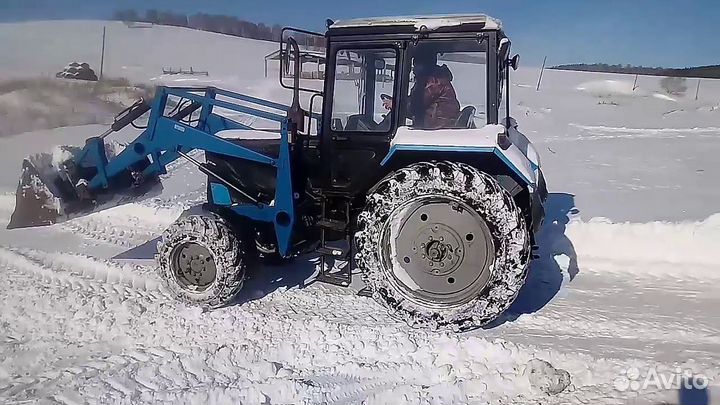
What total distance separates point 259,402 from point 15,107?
37.0ft

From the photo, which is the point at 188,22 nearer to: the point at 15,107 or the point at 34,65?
the point at 34,65

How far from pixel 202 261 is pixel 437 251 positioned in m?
1.75

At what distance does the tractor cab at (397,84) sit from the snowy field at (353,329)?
3.82 ft

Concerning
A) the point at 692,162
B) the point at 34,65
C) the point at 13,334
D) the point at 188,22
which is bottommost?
the point at 13,334

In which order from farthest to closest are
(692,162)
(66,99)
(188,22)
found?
(188,22) < (66,99) < (692,162)

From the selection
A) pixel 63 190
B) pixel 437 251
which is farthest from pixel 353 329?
pixel 63 190

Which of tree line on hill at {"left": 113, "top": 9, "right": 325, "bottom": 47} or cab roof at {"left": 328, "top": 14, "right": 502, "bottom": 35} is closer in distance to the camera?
cab roof at {"left": 328, "top": 14, "right": 502, "bottom": 35}

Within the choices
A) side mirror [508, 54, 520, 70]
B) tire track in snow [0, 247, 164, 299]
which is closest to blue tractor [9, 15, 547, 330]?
side mirror [508, 54, 520, 70]

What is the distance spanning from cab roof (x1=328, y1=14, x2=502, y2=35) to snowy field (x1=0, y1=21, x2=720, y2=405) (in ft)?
6.74

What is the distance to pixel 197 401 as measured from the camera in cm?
297

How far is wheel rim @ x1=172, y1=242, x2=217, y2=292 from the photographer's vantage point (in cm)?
423

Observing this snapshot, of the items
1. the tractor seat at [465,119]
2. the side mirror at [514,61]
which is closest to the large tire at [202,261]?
the tractor seat at [465,119]

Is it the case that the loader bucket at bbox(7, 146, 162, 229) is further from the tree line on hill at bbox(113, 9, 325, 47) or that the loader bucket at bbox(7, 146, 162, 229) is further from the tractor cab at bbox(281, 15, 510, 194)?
the tree line on hill at bbox(113, 9, 325, 47)

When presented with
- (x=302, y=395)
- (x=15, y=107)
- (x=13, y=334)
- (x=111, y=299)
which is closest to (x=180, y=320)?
(x=111, y=299)
